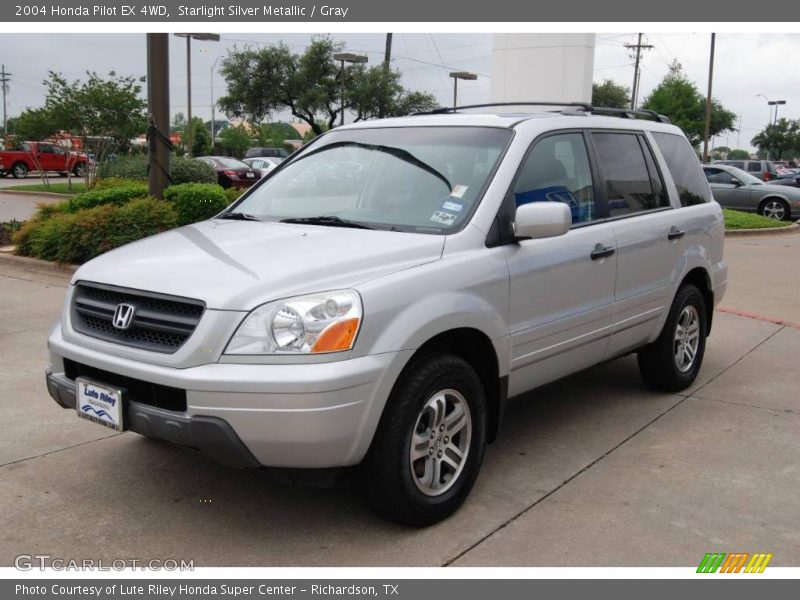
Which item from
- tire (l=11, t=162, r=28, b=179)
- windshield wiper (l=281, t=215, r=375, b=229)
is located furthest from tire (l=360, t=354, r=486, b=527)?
tire (l=11, t=162, r=28, b=179)

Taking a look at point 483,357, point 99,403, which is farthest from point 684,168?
point 99,403

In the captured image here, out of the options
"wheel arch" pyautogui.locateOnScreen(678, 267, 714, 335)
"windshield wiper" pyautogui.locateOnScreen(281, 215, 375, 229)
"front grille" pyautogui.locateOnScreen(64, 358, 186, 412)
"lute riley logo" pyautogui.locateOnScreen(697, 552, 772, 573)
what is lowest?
"lute riley logo" pyautogui.locateOnScreen(697, 552, 772, 573)

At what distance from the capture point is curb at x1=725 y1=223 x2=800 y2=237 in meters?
17.0

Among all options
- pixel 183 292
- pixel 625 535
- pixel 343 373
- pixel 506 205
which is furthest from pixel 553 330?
pixel 183 292

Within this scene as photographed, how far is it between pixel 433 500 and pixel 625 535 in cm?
86

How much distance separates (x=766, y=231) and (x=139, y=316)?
1667cm

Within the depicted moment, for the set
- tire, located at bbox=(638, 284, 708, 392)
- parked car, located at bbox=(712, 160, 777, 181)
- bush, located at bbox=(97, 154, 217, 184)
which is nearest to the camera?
tire, located at bbox=(638, 284, 708, 392)

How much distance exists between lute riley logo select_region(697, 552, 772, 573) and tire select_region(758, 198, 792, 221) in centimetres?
1845

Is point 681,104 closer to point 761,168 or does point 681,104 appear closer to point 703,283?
point 761,168

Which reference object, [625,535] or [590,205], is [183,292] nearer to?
[625,535]

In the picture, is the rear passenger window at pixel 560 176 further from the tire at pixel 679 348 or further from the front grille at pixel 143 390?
the front grille at pixel 143 390

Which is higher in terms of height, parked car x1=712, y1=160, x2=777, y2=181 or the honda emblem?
parked car x1=712, y1=160, x2=777, y2=181

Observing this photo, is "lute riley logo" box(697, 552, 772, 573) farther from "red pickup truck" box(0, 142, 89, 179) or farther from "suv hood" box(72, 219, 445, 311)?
"red pickup truck" box(0, 142, 89, 179)

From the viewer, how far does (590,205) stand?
191 inches
